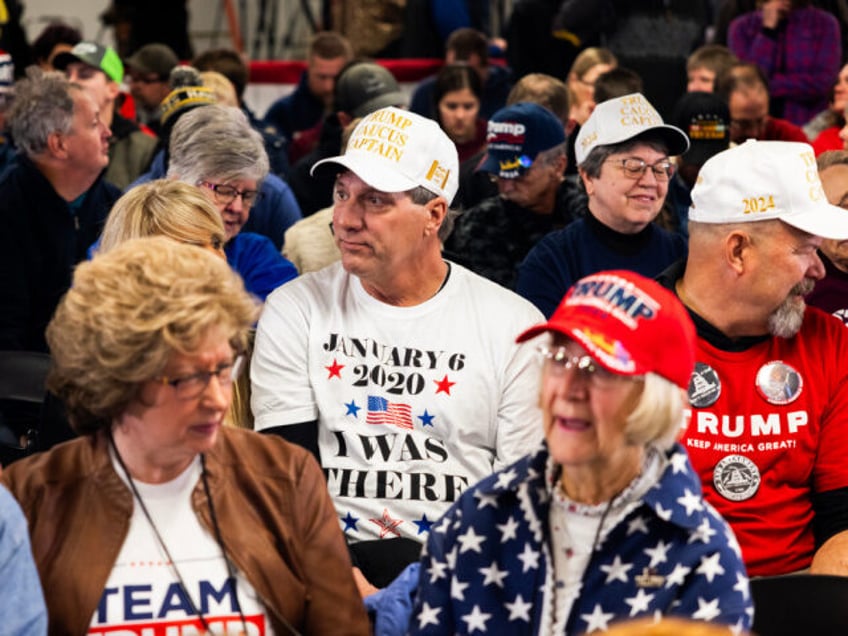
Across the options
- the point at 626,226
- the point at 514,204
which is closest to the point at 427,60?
the point at 514,204

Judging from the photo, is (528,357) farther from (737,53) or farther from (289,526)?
(737,53)

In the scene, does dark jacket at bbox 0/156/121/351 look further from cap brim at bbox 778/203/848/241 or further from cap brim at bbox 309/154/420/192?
cap brim at bbox 778/203/848/241

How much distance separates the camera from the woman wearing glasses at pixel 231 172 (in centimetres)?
429

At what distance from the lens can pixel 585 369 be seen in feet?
7.80

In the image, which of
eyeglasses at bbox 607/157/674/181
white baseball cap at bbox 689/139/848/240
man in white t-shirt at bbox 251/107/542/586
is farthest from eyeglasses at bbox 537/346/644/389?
eyeglasses at bbox 607/157/674/181

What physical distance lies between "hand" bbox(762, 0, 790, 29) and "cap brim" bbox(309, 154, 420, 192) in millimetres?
5661

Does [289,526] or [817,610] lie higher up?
[289,526]

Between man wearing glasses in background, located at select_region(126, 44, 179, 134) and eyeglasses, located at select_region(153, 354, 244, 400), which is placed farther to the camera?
man wearing glasses in background, located at select_region(126, 44, 179, 134)

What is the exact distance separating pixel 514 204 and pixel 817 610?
2640 mm

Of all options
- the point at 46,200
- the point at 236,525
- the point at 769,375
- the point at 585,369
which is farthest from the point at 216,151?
the point at 585,369

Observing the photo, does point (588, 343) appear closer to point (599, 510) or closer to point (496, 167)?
point (599, 510)

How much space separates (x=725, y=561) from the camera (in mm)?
2355

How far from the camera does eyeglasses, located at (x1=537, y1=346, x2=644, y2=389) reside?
2363 millimetres

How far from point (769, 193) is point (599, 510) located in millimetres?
1274
